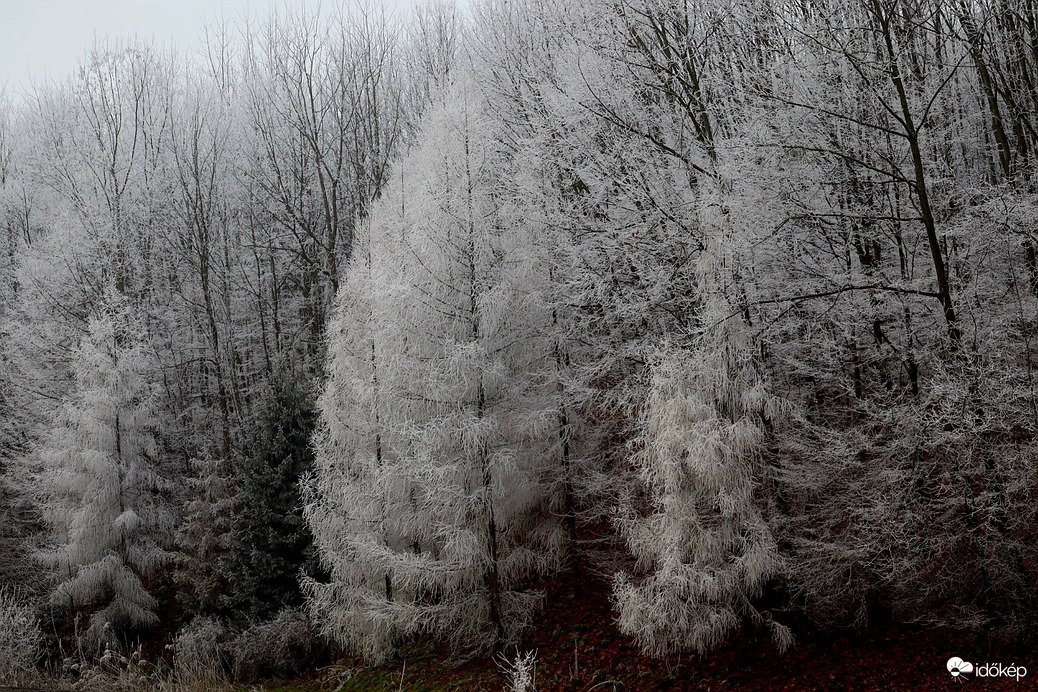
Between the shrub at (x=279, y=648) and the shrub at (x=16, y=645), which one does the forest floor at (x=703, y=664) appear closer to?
the shrub at (x=279, y=648)

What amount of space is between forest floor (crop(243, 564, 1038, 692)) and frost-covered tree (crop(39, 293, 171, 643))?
7142mm

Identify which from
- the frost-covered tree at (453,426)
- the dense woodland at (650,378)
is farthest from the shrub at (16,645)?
the frost-covered tree at (453,426)

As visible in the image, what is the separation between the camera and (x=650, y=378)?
973 centimetres

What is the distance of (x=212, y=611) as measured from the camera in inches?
609

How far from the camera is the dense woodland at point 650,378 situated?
8.95 m

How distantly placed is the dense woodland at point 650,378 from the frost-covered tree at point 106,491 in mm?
81

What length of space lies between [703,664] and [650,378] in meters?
3.74

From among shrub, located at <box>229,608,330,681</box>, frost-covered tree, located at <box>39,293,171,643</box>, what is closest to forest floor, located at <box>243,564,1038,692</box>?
shrub, located at <box>229,608,330,681</box>

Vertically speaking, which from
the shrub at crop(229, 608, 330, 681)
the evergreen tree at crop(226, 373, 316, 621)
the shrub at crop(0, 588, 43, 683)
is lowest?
the shrub at crop(229, 608, 330, 681)

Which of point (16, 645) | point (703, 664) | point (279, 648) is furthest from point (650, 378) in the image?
point (16, 645)

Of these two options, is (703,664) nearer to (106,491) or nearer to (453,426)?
(453,426)

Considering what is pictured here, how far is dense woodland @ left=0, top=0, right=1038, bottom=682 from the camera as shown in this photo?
8953mm

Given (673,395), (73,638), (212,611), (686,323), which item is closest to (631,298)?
(686,323)

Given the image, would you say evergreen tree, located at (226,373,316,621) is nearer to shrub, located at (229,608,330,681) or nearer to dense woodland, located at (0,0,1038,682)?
dense woodland, located at (0,0,1038,682)
